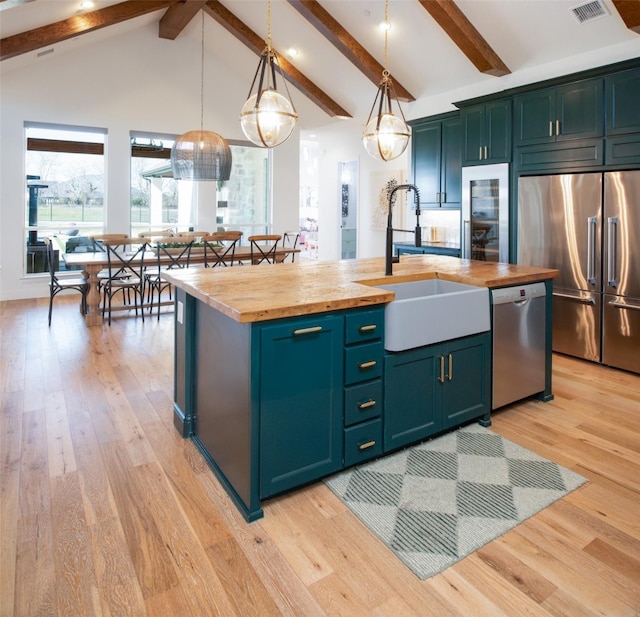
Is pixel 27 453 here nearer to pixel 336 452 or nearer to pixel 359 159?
pixel 336 452

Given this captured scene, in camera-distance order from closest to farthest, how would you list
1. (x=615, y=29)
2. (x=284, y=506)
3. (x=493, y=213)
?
(x=284, y=506), (x=615, y=29), (x=493, y=213)

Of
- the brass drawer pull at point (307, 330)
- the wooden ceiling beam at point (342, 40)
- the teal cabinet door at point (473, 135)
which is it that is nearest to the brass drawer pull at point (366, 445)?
the brass drawer pull at point (307, 330)

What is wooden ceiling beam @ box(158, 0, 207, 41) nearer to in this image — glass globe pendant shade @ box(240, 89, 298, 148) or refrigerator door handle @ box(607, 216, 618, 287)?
glass globe pendant shade @ box(240, 89, 298, 148)

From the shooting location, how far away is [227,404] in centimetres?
219

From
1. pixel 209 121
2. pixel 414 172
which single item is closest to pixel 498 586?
pixel 414 172

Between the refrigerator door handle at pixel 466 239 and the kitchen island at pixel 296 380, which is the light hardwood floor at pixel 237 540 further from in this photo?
the refrigerator door handle at pixel 466 239

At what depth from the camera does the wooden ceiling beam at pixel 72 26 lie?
535 centimetres

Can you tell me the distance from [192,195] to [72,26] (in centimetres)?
314

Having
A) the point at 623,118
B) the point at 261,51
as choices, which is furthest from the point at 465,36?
the point at 261,51

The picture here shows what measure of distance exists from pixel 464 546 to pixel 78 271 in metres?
7.51

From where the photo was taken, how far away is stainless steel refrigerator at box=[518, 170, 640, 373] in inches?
150

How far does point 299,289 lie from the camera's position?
2391mm

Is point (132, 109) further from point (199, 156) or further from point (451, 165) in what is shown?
point (451, 165)

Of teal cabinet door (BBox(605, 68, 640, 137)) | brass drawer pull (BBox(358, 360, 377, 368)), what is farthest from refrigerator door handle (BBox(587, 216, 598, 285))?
brass drawer pull (BBox(358, 360, 377, 368))
